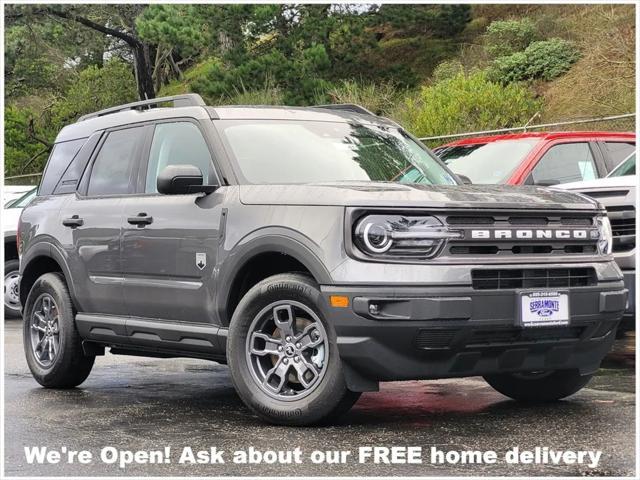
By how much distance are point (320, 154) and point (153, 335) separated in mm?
1607

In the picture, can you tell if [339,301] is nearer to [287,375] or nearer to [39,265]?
[287,375]

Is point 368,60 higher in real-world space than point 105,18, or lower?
lower

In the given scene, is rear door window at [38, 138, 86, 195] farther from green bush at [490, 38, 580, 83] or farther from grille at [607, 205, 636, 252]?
green bush at [490, 38, 580, 83]

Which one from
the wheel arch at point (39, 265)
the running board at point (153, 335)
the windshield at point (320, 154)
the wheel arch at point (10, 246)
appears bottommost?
the wheel arch at point (10, 246)

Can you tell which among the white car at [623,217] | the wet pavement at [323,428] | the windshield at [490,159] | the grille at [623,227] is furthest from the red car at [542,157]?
the wet pavement at [323,428]

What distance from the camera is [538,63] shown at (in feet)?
89.7

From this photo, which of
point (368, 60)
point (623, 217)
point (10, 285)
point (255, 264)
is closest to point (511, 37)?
point (368, 60)

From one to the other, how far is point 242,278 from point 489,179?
16.3 ft

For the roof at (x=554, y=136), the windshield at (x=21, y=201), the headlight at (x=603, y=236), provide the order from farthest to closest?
the windshield at (x=21, y=201)
the roof at (x=554, y=136)
the headlight at (x=603, y=236)

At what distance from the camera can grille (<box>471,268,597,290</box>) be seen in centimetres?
624

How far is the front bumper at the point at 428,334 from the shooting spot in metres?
6.07

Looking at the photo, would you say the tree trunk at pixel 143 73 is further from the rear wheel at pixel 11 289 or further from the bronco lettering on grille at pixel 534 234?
the bronco lettering on grille at pixel 534 234

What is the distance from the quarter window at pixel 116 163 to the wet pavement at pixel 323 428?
1.47m

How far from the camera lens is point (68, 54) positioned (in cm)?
4625
